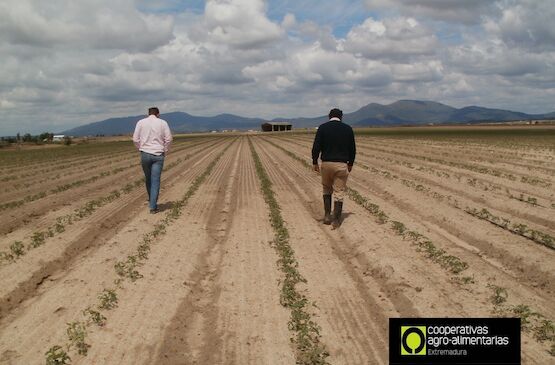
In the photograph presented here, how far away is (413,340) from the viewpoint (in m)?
4.30

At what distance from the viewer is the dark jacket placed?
30.7ft

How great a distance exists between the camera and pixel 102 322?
5.00 metres

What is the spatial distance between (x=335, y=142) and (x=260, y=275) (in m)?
3.81

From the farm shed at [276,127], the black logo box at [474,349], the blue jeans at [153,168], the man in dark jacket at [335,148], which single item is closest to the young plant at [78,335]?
the black logo box at [474,349]

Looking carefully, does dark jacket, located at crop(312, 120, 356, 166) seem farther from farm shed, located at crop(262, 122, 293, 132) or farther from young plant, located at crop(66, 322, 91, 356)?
farm shed, located at crop(262, 122, 293, 132)

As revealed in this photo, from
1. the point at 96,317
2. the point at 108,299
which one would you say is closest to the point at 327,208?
the point at 108,299

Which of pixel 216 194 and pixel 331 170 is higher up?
pixel 331 170

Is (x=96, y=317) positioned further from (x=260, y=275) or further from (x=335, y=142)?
(x=335, y=142)

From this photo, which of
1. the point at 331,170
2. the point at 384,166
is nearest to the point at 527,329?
the point at 331,170

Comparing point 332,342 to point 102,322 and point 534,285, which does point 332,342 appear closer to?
point 102,322

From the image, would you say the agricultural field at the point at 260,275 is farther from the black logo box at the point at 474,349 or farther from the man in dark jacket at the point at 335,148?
the man in dark jacket at the point at 335,148

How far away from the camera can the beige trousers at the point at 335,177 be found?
31.0 ft

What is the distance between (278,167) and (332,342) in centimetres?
1816

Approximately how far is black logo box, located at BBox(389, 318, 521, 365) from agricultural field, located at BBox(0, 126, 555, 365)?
18 cm
